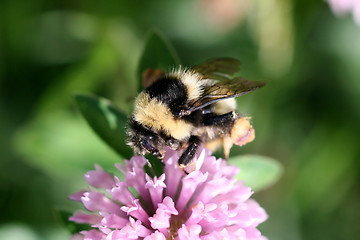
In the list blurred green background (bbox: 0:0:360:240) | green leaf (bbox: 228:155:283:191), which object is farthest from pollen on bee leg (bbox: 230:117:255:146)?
blurred green background (bbox: 0:0:360:240)

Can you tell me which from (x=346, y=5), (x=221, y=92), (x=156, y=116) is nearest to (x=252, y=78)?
(x=346, y=5)

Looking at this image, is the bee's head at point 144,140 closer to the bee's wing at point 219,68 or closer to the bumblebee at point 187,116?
the bumblebee at point 187,116

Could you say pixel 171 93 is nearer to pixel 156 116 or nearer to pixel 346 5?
pixel 156 116

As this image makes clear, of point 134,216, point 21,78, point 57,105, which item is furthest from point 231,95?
point 21,78

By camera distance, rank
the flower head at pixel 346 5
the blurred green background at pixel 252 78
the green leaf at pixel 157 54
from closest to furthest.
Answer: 1. the green leaf at pixel 157 54
2. the flower head at pixel 346 5
3. the blurred green background at pixel 252 78

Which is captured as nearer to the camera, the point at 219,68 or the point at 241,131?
the point at 241,131

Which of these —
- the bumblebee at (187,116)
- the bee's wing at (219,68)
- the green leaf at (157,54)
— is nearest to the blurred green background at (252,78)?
the green leaf at (157,54)

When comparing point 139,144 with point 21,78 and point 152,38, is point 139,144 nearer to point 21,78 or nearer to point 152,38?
point 152,38
